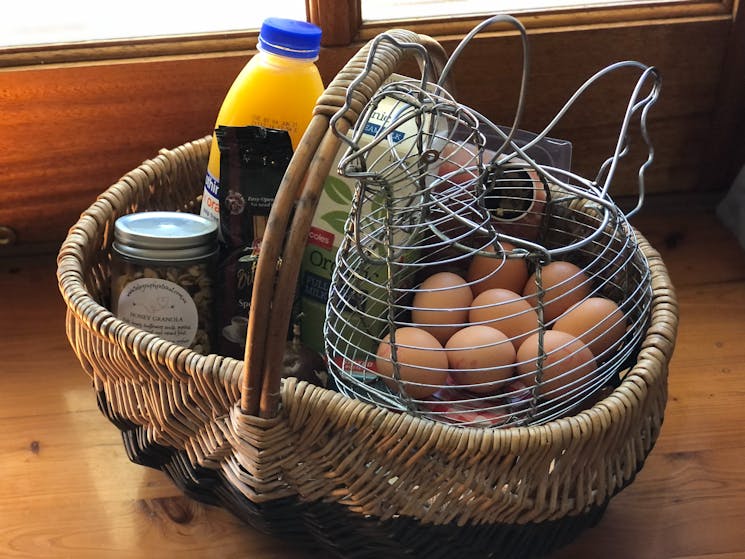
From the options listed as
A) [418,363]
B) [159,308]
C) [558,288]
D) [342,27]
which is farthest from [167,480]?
Result: [342,27]

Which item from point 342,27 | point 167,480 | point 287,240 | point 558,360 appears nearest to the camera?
point 287,240

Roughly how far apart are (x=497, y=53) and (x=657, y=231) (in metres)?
0.32

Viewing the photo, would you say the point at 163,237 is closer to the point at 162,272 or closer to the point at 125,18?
the point at 162,272

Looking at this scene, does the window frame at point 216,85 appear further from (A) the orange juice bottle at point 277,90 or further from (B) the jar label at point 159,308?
(B) the jar label at point 159,308

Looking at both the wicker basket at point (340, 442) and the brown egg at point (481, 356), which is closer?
the wicker basket at point (340, 442)

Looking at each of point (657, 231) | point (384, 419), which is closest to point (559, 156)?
point (657, 231)

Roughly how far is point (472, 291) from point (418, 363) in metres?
0.12

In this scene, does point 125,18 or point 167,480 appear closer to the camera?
point 167,480

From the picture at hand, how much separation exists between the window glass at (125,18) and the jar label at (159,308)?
38 centimetres

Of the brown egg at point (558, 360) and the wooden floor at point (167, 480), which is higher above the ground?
the brown egg at point (558, 360)

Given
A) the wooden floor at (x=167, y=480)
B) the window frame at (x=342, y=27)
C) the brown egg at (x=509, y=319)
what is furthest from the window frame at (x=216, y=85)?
the brown egg at (x=509, y=319)

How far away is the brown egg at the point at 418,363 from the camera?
0.69 metres

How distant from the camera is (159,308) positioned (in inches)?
30.5

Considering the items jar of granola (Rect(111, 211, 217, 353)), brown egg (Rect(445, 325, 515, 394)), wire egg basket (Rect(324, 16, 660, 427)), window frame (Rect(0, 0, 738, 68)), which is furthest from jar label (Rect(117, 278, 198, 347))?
window frame (Rect(0, 0, 738, 68))
